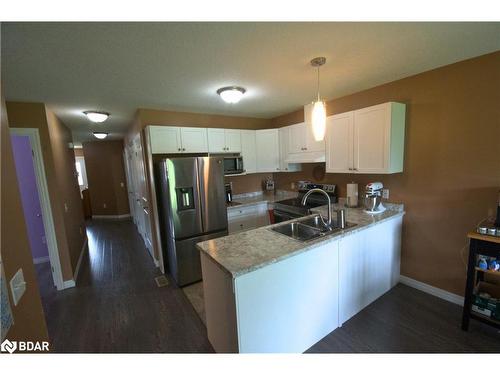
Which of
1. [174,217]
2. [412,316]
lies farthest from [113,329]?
[412,316]

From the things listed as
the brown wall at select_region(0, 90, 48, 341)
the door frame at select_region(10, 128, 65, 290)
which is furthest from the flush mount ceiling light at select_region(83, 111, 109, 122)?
the brown wall at select_region(0, 90, 48, 341)

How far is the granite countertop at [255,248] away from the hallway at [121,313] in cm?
94

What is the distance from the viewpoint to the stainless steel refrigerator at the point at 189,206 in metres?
2.73

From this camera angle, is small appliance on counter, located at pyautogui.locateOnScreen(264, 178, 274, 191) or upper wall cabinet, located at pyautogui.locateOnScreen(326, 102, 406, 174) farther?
small appliance on counter, located at pyautogui.locateOnScreen(264, 178, 274, 191)

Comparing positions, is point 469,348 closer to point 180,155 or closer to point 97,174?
point 180,155

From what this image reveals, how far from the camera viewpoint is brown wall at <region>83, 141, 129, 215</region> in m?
6.43

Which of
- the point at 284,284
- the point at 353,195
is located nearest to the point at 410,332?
the point at 284,284

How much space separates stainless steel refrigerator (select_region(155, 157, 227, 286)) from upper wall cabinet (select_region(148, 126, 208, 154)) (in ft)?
0.81

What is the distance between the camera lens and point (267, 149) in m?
3.79

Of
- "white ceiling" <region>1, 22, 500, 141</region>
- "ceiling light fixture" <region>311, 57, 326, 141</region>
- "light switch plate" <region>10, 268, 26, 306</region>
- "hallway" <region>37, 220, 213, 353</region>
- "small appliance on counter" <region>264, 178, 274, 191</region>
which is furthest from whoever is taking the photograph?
"small appliance on counter" <region>264, 178, 274, 191</region>

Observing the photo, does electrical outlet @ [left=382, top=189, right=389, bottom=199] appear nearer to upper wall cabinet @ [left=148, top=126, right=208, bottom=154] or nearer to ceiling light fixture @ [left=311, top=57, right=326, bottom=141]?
ceiling light fixture @ [left=311, top=57, right=326, bottom=141]

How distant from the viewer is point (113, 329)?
2.13 meters

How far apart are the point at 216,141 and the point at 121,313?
2487mm

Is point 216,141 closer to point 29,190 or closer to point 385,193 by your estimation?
point 385,193
